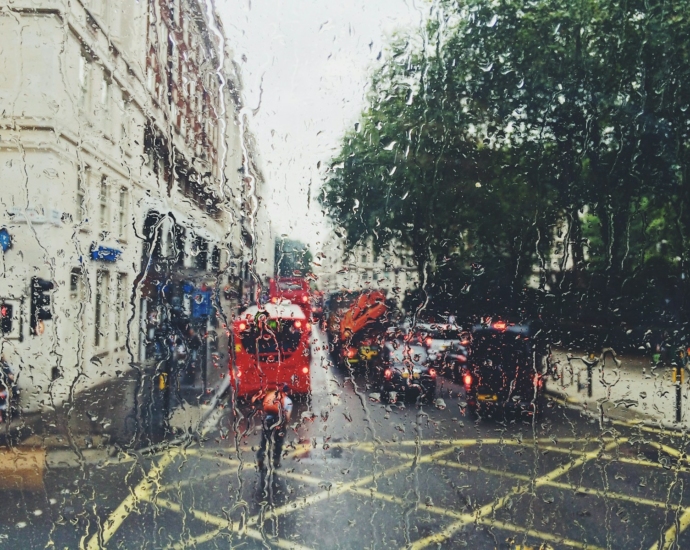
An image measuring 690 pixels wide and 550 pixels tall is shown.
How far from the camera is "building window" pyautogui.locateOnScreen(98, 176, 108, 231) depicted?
4.80 metres

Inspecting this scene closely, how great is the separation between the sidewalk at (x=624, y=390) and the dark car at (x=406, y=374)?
138 centimetres

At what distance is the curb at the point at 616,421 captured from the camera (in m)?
5.24

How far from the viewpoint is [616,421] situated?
5316mm

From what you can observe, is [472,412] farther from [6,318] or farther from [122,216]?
[6,318]

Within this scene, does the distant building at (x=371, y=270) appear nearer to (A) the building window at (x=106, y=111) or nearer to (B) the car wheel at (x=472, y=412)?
(B) the car wheel at (x=472, y=412)

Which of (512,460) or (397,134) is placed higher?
(397,134)

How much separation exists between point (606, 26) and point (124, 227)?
6.45m

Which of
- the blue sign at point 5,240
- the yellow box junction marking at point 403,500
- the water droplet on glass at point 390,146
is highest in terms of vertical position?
the water droplet on glass at point 390,146

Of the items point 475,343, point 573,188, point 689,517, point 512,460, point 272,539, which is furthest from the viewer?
point 573,188

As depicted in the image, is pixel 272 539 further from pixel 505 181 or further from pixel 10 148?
pixel 505 181

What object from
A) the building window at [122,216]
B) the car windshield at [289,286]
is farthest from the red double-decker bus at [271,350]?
the building window at [122,216]

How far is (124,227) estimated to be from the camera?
4879 mm

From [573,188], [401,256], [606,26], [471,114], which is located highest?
[606,26]

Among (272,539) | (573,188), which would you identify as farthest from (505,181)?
(272,539)
